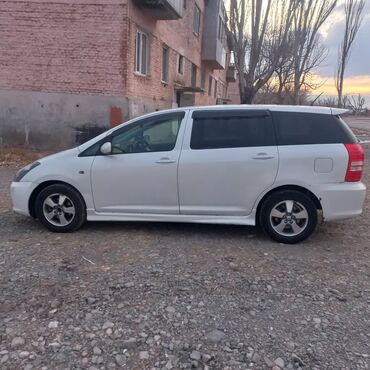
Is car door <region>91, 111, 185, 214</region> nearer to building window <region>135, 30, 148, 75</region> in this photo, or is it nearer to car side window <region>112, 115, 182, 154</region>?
car side window <region>112, 115, 182, 154</region>

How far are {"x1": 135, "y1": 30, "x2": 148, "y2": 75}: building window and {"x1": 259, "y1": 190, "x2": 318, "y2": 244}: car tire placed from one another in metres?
9.31

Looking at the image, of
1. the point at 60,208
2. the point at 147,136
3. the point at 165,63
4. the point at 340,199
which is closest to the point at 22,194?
the point at 60,208

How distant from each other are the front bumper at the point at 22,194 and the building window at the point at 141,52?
855 cm

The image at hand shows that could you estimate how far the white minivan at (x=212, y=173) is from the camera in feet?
16.0

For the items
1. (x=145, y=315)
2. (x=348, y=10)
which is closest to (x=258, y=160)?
(x=145, y=315)

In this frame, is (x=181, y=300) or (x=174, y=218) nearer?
(x=181, y=300)

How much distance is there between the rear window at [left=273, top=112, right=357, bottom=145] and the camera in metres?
4.90

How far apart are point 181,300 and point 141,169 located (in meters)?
2.01

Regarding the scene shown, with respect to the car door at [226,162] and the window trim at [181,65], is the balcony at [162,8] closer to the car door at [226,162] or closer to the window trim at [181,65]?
the window trim at [181,65]

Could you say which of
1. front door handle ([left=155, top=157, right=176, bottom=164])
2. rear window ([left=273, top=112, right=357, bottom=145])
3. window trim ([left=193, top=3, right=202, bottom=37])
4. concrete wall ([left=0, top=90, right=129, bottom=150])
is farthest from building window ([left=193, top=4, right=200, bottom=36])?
front door handle ([left=155, top=157, right=176, bottom=164])

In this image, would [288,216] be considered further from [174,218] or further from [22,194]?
[22,194]

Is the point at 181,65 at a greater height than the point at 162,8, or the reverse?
the point at 162,8

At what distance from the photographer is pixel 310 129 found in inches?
195

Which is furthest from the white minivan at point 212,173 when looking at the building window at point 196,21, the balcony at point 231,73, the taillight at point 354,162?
the balcony at point 231,73
